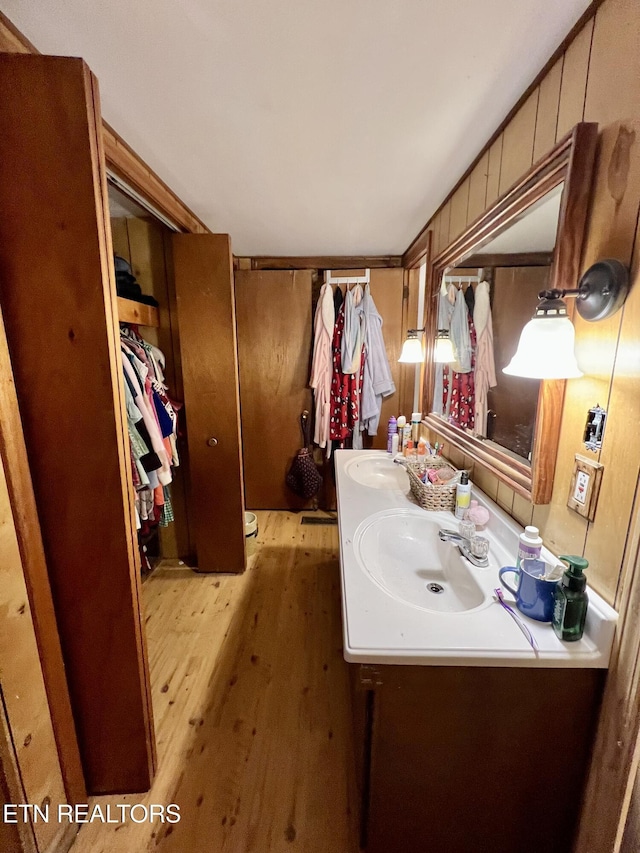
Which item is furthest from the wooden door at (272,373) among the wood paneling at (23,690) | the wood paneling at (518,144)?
the wood paneling at (23,690)

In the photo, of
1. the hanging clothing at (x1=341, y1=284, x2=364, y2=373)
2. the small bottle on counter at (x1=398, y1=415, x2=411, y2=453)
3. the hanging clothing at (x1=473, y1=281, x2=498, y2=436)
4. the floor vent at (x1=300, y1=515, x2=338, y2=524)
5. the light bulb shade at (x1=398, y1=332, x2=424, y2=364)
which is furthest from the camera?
the floor vent at (x1=300, y1=515, x2=338, y2=524)

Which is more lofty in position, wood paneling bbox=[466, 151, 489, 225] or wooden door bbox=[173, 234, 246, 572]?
wood paneling bbox=[466, 151, 489, 225]

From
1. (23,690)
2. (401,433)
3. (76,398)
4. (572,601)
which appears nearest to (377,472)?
(401,433)

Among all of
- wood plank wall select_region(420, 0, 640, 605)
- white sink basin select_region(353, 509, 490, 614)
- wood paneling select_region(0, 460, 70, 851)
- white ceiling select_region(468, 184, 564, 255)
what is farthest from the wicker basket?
wood paneling select_region(0, 460, 70, 851)

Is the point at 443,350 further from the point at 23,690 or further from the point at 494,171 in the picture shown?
the point at 23,690

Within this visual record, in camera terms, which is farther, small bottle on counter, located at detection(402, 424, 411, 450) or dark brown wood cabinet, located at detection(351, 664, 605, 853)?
small bottle on counter, located at detection(402, 424, 411, 450)

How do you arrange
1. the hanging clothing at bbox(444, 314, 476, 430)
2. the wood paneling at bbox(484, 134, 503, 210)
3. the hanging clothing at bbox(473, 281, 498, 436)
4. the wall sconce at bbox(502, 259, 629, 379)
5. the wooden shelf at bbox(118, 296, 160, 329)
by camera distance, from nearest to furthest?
the wall sconce at bbox(502, 259, 629, 379)
the wood paneling at bbox(484, 134, 503, 210)
the hanging clothing at bbox(473, 281, 498, 436)
the hanging clothing at bbox(444, 314, 476, 430)
the wooden shelf at bbox(118, 296, 160, 329)

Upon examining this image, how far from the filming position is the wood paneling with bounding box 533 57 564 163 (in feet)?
2.90

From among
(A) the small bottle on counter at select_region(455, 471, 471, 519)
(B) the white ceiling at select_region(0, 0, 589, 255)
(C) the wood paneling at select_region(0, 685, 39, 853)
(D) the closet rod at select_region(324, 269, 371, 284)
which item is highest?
(B) the white ceiling at select_region(0, 0, 589, 255)

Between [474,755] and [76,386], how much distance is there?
4.39 ft

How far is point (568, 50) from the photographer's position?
84 cm

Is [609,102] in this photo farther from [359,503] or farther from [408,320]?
[408,320]

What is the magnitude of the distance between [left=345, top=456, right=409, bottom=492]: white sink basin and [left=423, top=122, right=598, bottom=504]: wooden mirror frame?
57cm

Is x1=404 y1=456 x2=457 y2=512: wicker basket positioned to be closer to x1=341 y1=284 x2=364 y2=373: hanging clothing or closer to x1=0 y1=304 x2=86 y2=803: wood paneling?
x1=0 y1=304 x2=86 y2=803: wood paneling
